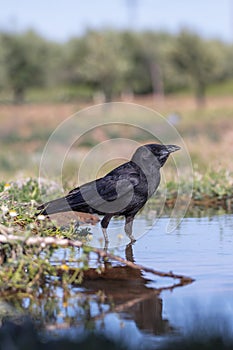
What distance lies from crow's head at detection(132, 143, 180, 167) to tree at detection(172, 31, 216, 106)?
216 ft

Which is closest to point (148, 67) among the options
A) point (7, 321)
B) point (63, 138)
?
point (63, 138)

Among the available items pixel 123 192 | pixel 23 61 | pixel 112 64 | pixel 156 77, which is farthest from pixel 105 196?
pixel 156 77

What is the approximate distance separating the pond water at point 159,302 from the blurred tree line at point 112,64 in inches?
2315

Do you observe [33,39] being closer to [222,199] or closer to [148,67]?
[148,67]

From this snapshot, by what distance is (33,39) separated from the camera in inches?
3201

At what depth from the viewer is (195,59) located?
7256 cm

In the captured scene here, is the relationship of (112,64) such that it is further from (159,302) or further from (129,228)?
(159,302)

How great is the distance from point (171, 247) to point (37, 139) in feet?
119

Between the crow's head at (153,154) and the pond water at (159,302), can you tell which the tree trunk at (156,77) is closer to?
the crow's head at (153,154)

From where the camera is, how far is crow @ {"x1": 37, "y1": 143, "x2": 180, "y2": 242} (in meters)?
6.64

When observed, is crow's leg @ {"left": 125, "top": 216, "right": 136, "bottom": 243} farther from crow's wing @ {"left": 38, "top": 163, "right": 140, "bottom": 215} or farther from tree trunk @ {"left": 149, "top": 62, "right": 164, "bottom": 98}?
tree trunk @ {"left": 149, "top": 62, "right": 164, "bottom": 98}

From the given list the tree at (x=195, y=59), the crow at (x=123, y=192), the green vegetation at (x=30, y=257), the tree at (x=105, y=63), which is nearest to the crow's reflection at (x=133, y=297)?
the green vegetation at (x=30, y=257)

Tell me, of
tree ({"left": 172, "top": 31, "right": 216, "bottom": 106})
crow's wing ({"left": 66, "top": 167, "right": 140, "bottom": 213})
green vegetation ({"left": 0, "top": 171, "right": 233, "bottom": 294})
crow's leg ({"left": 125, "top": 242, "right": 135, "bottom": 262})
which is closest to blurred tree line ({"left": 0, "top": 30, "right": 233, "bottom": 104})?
tree ({"left": 172, "top": 31, "right": 216, "bottom": 106})

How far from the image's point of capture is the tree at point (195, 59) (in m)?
72.3
